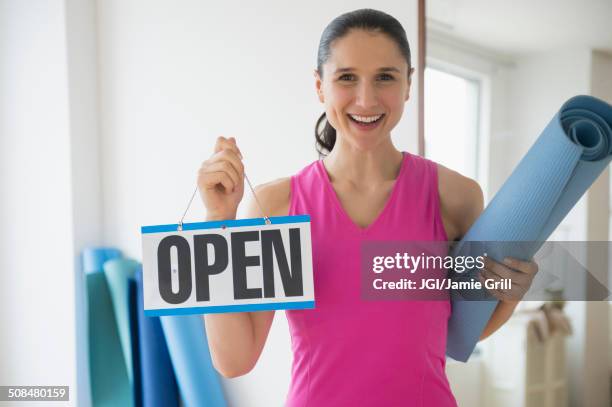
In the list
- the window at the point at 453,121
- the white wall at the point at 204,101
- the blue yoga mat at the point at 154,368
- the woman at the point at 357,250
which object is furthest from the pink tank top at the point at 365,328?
A: the blue yoga mat at the point at 154,368

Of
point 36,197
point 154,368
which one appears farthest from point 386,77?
point 36,197

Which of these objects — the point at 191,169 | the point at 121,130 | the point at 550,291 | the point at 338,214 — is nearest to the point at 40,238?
the point at 121,130

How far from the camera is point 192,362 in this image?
191 centimetres

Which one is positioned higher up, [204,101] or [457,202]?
[204,101]

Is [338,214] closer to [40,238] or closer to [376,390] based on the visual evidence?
[376,390]

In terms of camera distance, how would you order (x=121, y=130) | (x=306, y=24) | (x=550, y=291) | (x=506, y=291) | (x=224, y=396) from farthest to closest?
1. (x=121, y=130)
2. (x=224, y=396)
3. (x=306, y=24)
4. (x=550, y=291)
5. (x=506, y=291)

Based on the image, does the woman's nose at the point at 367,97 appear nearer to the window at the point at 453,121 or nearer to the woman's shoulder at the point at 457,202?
the woman's shoulder at the point at 457,202

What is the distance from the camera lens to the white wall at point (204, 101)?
1.74 meters

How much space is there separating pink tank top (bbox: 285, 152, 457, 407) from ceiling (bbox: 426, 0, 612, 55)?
49 cm

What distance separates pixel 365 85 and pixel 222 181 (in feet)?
0.83

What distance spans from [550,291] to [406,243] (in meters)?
0.43

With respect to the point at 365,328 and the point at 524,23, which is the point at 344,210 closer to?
the point at 365,328

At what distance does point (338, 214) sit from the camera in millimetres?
899

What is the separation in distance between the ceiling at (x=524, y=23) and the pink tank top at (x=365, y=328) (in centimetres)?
49
